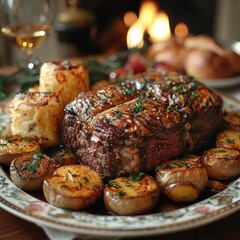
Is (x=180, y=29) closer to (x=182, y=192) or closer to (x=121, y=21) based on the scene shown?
(x=121, y=21)

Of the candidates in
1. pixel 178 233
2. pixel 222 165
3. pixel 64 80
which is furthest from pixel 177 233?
pixel 64 80

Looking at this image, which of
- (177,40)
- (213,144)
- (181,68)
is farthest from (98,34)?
(213,144)

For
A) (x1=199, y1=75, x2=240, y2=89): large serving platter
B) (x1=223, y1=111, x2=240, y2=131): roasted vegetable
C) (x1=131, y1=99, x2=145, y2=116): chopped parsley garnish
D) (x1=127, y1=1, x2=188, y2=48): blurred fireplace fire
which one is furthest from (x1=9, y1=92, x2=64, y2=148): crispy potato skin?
(x1=127, y1=1, x2=188, y2=48): blurred fireplace fire

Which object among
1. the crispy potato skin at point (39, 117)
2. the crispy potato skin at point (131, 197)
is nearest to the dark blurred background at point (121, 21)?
the crispy potato skin at point (39, 117)

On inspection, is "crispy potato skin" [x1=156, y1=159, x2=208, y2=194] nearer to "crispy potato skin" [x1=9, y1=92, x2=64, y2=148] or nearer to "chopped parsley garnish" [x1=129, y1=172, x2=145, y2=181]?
"chopped parsley garnish" [x1=129, y1=172, x2=145, y2=181]

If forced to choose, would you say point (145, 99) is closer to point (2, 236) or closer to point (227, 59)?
point (2, 236)
